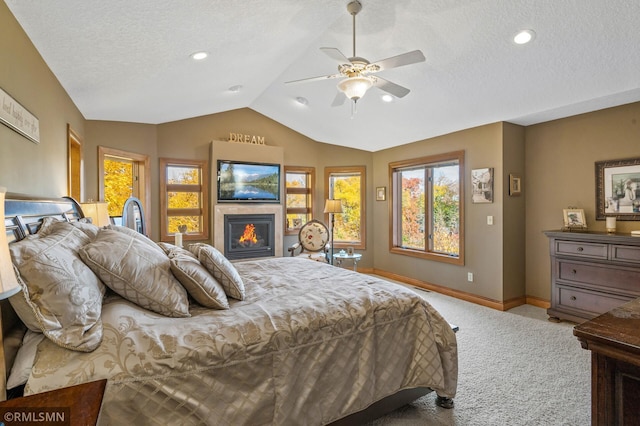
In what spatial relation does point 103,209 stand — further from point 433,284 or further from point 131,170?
point 433,284

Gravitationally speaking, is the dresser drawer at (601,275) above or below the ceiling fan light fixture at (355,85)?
below

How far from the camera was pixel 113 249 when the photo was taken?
1585 millimetres

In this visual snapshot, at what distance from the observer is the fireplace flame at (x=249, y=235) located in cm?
571

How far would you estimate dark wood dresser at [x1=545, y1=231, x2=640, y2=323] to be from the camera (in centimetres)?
321

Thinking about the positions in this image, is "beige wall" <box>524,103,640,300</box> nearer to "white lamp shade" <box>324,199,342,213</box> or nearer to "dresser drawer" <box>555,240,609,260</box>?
"dresser drawer" <box>555,240,609,260</box>

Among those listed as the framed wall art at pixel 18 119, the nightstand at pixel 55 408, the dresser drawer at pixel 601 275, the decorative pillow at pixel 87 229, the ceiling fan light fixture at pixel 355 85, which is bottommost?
the dresser drawer at pixel 601 275

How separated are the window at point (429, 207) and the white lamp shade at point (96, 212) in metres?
4.53

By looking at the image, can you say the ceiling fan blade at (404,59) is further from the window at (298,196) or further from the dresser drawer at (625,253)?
the window at (298,196)

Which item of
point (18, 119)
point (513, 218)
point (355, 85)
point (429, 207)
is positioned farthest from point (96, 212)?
point (513, 218)

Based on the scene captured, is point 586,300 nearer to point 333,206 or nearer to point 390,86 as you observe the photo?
point 390,86

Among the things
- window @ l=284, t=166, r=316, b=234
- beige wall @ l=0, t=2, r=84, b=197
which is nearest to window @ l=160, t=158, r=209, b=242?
window @ l=284, t=166, r=316, b=234

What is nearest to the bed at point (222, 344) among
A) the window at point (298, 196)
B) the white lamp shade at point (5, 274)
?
the white lamp shade at point (5, 274)

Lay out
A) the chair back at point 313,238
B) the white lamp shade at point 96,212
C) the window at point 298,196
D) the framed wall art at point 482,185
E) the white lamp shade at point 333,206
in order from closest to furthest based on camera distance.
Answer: the white lamp shade at point 96,212 < the framed wall art at point 482,185 < the chair back at point 313,238 < the white lamp shade at point 333,206 < the window at point 298,196

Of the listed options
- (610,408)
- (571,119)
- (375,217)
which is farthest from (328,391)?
(375,217)
